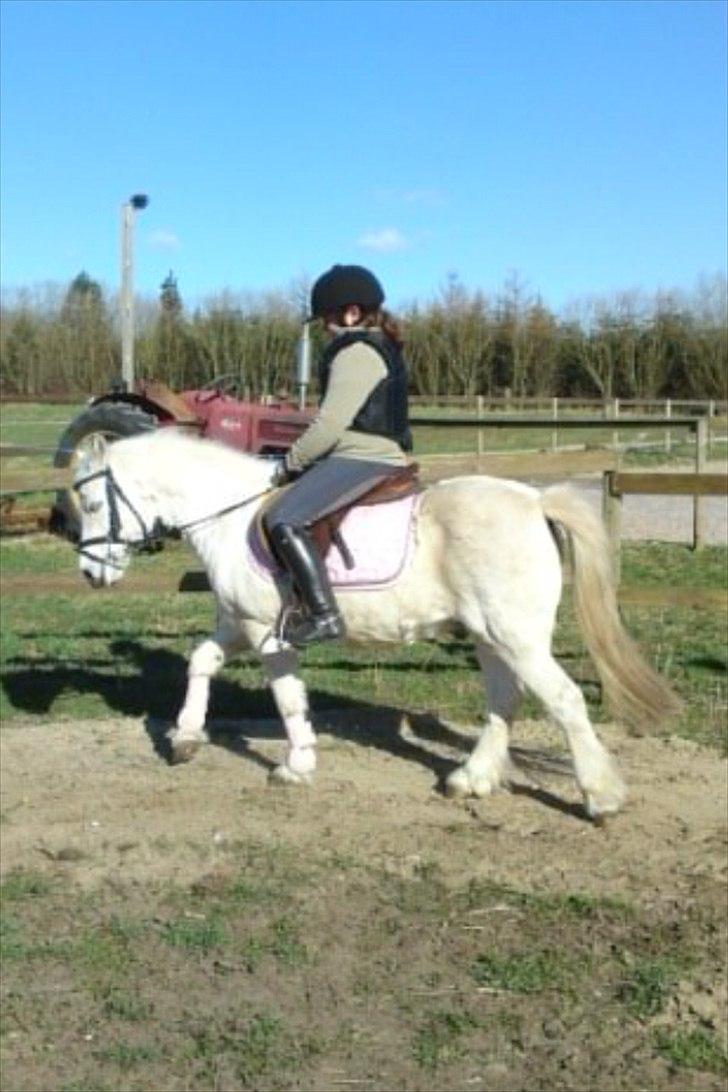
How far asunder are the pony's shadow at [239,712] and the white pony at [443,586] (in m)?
0.33

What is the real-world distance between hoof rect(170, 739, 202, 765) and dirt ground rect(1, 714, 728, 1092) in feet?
0.18

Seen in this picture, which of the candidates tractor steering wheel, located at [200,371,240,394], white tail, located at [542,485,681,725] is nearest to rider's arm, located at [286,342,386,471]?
white tail, located at [542,485,681,725]

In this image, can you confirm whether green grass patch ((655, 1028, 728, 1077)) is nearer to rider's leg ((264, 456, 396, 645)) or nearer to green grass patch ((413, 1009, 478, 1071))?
green grass patch ((413, 1009, 478, 1071))

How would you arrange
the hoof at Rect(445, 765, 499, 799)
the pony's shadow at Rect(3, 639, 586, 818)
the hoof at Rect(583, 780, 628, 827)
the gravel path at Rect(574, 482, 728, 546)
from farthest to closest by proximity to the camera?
the gravel path at Rect(574, 482, 728, 546)
the pony's shadow at Rect(3, 639, 586, 818)
the hoof at Rect(445, 765, 499, 799)
the hoof at Rect(583, 780, 628, 827)

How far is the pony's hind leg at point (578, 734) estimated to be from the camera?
6.43 metres

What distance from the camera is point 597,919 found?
533 centimetres

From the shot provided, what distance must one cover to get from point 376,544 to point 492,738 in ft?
3.33

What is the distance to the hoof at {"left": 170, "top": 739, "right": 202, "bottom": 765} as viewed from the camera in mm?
7336

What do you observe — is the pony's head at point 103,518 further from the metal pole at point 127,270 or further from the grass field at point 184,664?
the metal pole at point 127,270

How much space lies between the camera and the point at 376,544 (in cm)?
675

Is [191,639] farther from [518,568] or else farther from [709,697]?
[518,568]

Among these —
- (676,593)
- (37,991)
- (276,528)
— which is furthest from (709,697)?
(37,991)

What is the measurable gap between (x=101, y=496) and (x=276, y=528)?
108 centimetres

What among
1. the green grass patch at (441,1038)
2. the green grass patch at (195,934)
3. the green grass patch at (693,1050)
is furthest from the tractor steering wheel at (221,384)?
the green grass patch at (693,1050)
